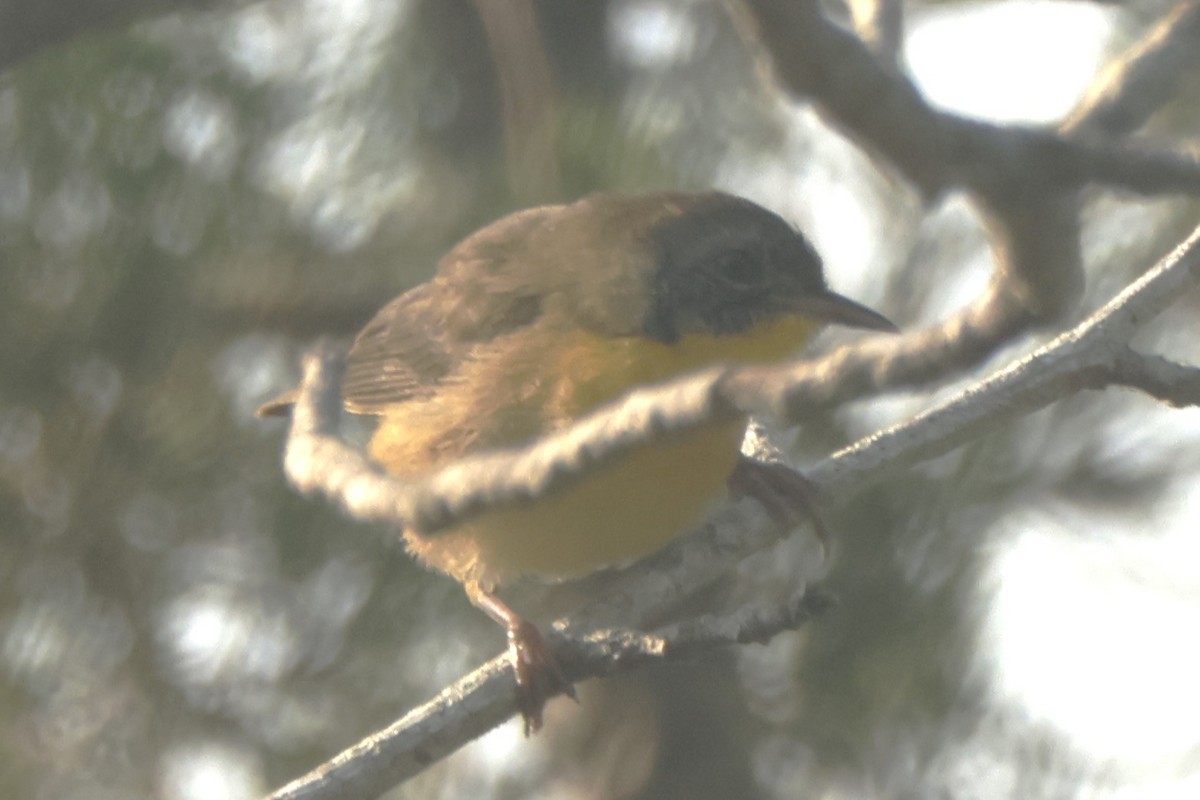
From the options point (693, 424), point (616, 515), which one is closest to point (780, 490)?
point (616, 515)

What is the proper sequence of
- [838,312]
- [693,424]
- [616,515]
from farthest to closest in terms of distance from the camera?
[838,312]
[616,515]
[693,424]

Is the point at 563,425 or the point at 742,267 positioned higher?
the point at 742,267

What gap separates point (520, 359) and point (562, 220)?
0.48 meters

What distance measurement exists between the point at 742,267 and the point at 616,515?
75cm

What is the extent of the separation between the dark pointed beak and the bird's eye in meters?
0.10

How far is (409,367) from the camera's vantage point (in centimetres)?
397

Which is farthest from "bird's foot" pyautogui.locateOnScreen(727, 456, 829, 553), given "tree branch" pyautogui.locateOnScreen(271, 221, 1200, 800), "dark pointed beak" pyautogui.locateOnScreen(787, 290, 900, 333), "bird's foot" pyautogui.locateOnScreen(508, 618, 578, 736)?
"bird's foot" pyautogui.locateOnScreen(508, 618, 578, 736)

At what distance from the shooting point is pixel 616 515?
3191 mm

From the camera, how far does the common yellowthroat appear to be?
10.6ft

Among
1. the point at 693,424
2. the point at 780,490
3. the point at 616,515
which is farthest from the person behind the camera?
the point at 780,490

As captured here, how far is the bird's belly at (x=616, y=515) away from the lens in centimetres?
316

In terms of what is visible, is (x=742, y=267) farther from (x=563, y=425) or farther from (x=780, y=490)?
(x=563, y=425)

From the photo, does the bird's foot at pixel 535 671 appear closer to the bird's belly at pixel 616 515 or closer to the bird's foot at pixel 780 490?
the bird's belly at pixel 616 515

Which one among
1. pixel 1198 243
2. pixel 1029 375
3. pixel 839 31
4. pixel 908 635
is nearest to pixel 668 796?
pixel 908 635
